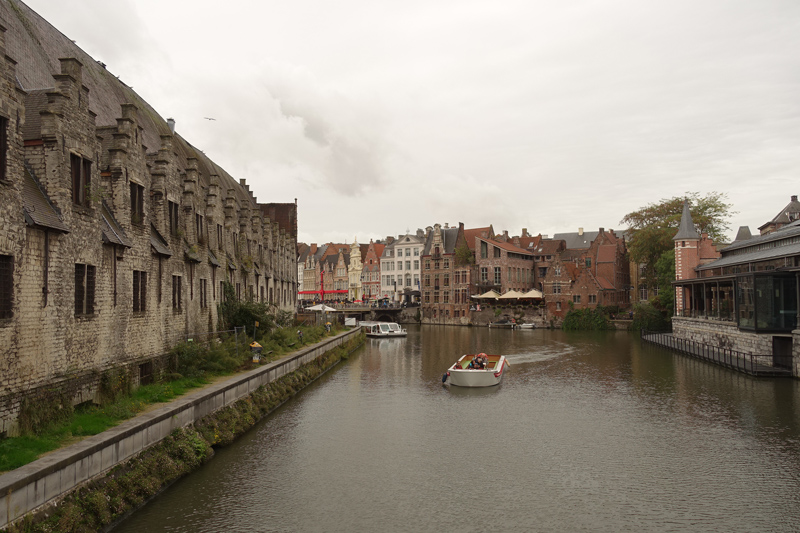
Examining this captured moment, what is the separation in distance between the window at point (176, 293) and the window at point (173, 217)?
169 centimetres

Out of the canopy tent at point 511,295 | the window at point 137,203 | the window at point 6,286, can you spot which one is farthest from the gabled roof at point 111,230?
the canopy tent at point 511,295

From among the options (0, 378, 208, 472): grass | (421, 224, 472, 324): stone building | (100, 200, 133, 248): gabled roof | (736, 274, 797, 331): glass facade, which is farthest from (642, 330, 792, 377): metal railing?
(421, 224, 472, 324): stone building

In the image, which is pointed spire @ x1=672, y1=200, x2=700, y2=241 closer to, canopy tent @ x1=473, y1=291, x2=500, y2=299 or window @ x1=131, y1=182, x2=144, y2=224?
canopy tent @ x1=473, y1=291, x2=500, y2=299

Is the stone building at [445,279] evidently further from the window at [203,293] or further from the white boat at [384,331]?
the window at [203,293]

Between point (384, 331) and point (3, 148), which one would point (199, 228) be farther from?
point (384, 331)

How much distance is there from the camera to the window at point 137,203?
58.2 ft

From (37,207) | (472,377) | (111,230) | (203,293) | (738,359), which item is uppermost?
(37,207)

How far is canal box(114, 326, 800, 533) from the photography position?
11.5 meters

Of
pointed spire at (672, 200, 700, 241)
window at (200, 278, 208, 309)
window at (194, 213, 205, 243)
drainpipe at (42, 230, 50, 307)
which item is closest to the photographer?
drainpipe at (42, 230, 50, 307)

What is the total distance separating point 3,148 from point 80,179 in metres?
2.80

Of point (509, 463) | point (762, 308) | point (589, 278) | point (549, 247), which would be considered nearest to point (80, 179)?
point (509, 463)

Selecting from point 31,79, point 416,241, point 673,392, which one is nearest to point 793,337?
point 673,392

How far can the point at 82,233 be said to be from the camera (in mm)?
14125

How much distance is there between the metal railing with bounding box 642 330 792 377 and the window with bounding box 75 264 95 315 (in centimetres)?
2730
